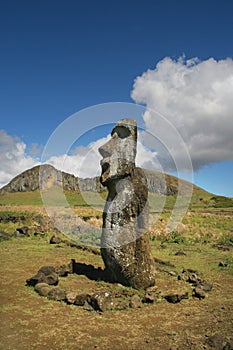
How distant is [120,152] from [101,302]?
4.66 m

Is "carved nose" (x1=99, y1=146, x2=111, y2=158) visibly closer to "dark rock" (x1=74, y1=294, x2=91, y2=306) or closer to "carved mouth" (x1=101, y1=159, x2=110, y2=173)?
"carved mouth" (x1=101, y1=159, x2=110, y2=173)

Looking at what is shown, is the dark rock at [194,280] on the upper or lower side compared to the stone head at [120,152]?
lower

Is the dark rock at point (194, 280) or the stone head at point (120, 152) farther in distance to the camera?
the dark rock at point (194, 280)

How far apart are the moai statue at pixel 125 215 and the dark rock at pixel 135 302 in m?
1.47

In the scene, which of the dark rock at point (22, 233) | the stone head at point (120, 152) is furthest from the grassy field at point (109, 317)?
the dark rock at point (22, 233)

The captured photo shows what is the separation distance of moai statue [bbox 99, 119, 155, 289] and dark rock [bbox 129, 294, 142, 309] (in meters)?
1.47

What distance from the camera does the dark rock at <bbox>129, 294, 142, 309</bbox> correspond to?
8297 mm

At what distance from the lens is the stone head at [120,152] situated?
1045 centimetres

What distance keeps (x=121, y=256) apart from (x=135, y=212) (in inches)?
56.8

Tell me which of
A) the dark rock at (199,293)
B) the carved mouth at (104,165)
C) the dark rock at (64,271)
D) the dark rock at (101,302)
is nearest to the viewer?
the dark rock at (101,302)

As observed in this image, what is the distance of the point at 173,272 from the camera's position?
39.6 feet

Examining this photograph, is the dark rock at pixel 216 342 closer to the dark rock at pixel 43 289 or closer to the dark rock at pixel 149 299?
the dark rock at pixel 149 299

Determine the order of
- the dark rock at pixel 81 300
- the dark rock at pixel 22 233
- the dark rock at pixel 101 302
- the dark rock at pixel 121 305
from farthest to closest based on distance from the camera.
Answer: the dark rock at pixel 22 233 < the dark rock at pixel 81 300 < the dark rock at pixel 121 305 < the dark rock at pixel 101 302

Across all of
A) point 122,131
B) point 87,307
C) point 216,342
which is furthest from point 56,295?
point 122,131
